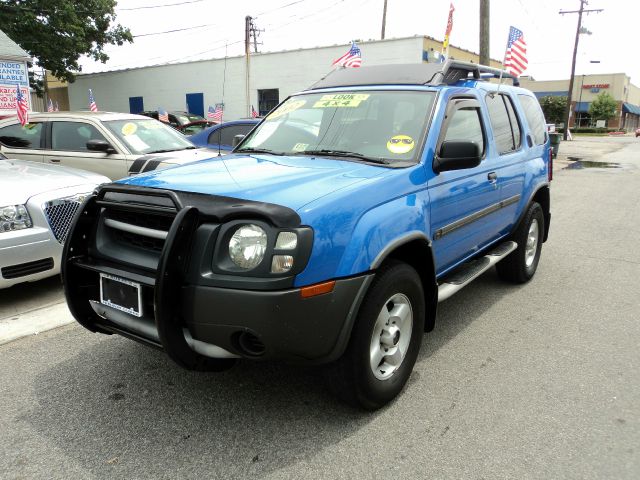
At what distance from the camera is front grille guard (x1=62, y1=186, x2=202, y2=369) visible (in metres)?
2.44

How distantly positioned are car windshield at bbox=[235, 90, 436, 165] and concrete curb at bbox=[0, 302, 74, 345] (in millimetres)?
2071

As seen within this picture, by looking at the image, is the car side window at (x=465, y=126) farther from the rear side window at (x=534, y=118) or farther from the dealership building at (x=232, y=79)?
the dealership building at (x=232, y=79)

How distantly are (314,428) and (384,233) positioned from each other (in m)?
1.12

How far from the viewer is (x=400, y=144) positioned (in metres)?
3.48

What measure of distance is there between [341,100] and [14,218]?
115 inches

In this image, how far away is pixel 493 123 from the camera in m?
4.48

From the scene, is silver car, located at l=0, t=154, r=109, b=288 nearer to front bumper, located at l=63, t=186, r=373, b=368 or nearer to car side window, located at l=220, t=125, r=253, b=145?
front bumper, located at l=63, t=186, r=373, b=368

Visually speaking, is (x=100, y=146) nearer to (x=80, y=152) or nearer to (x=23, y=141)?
(x=80, y=152)

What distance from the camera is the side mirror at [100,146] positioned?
7.16 meters

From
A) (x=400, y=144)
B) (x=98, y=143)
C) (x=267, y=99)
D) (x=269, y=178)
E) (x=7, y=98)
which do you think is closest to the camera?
(x=269, y=178)

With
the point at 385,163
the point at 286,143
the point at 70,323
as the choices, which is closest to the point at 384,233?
the point at 385,163

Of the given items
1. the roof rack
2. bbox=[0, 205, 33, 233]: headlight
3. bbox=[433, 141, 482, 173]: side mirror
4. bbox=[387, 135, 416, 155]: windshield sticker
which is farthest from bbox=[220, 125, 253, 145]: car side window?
bbox=[433, 141, 482, 173]: side mirror

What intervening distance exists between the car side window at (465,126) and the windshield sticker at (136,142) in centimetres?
499

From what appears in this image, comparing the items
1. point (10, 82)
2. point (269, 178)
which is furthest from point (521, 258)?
point (10, 82)
